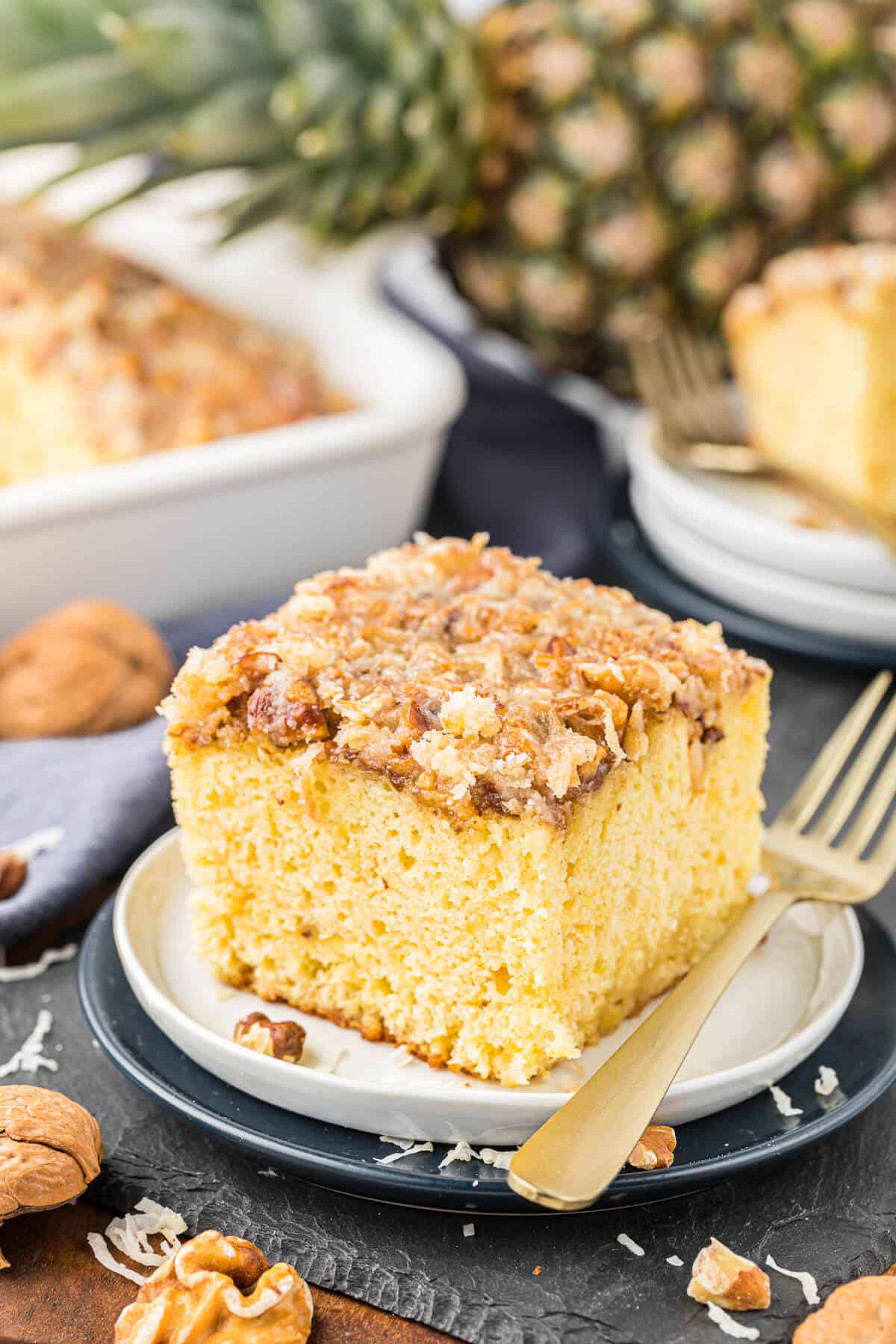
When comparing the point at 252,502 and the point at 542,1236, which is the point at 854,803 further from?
the point at 252,502

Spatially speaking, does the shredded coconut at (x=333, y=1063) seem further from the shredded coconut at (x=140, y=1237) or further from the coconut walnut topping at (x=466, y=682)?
the coconut walnut topping at (x=466, y=682)

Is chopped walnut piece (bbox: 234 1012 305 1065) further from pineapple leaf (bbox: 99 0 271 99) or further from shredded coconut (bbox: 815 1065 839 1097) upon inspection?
pineapple leaf (bbox: 99 0 271 99)

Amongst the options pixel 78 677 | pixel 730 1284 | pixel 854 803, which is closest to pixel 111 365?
pixel 78 677

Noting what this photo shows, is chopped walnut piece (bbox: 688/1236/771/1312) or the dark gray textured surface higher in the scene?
chopped walnut piece (bbox: 688/1236/771/1312)

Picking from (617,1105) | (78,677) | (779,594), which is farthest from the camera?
(779,594)

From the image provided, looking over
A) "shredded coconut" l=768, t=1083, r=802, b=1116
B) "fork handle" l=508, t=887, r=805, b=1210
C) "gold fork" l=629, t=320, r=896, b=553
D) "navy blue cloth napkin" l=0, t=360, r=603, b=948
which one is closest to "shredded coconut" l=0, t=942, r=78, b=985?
"navy blue cloth napkin" l=0, t=360, r=603, b=948

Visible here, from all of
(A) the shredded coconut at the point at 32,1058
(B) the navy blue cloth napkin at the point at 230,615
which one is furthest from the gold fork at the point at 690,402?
(A) the shredded coconut at the point at 32,1058
